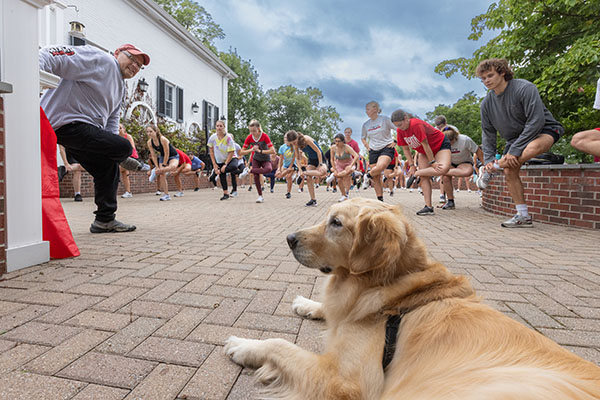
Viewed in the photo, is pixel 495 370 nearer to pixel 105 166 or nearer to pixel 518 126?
pixel 105 166

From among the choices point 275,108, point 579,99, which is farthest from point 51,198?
point 275,108

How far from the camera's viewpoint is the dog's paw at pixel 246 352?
1.55 meters

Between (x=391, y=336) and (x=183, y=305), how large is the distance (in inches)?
58.4

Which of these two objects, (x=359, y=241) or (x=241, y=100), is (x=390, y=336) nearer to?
(x=359, y=241)

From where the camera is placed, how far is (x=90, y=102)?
423 centimetres

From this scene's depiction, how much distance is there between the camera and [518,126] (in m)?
5.69

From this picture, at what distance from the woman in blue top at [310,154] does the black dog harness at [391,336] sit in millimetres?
8374

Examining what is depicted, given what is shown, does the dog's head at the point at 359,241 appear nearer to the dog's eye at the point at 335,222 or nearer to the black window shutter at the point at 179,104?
the dog's eye at the point at 335,222

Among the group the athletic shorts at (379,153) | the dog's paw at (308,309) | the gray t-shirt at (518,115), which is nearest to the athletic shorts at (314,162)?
the athletic shorts at (379,153)

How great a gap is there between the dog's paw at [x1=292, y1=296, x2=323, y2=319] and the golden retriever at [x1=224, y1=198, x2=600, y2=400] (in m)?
0.39

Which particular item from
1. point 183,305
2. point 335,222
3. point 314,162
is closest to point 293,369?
point 335,222

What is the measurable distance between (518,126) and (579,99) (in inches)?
205

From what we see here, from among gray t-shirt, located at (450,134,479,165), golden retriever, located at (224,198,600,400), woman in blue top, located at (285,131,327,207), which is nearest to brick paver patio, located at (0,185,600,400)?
golden retriever, located at (224,198,600,400)

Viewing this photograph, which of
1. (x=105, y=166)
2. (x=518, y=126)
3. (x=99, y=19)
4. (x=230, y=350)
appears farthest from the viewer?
(x=99, y=19)
